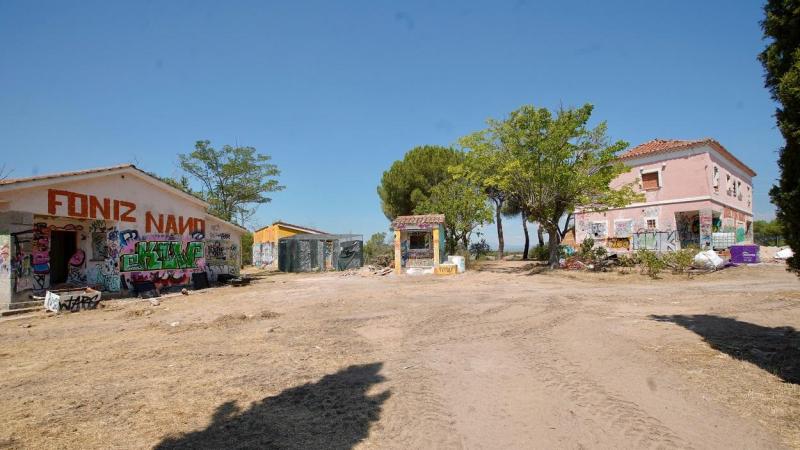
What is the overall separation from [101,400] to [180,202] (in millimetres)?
14428

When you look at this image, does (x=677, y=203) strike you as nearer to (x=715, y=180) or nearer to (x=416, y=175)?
(x=715, y=180)

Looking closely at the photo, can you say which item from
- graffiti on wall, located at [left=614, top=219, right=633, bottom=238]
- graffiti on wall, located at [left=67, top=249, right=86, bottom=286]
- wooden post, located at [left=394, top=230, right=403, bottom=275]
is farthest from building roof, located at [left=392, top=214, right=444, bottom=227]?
graffiti on wall, located at [left=67, top=249, right=86, bottom=286]

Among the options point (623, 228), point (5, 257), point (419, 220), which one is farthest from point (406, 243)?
point (5, 257)

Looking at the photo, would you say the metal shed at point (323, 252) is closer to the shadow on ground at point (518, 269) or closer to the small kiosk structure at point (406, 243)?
the small kiosk structure at point (406, 243)

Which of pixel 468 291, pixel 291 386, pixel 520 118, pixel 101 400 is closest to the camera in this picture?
pixel 101 400

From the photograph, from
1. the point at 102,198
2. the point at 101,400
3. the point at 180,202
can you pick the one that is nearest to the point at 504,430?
the point at 101,400

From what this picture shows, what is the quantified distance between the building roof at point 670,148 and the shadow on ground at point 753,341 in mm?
20197

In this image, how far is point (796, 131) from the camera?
15.6 ft

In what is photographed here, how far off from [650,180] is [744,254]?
7701 millimetres

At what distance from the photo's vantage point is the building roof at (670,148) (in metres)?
24.3

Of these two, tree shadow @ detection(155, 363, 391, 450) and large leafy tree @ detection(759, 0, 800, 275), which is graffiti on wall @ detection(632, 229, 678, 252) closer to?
large leafy tree @ detection(759, 0, 800, 275)

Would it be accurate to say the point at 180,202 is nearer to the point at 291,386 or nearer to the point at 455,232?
the point at 291,386

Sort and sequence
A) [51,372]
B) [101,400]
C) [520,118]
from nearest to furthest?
[101,400] → [51,372] → [520,118]

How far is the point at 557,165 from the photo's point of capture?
19.5 metres
